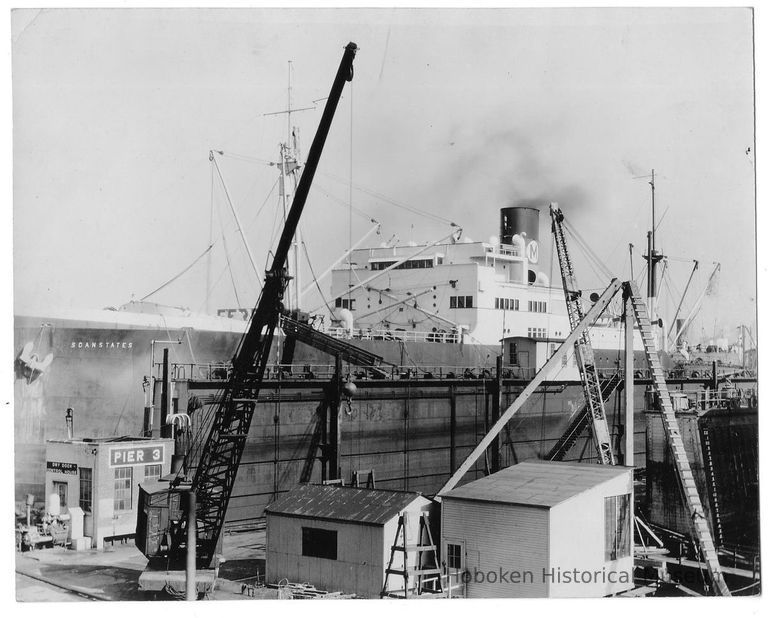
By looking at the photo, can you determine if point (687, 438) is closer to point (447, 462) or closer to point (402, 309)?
point (447, 462)

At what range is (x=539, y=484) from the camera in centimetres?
2069

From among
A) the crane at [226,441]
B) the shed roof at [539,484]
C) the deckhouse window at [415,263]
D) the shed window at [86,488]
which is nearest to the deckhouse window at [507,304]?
the deckhouse window at [415,263]

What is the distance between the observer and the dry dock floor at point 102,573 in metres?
20.0

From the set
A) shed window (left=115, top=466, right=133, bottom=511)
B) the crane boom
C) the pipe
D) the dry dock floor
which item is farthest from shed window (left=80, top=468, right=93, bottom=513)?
the crane boom

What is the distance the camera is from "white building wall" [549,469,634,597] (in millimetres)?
18953

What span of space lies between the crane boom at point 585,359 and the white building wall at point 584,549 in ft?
34.9

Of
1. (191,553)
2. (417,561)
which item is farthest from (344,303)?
(191,553)

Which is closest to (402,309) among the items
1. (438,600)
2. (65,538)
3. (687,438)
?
(687,438)

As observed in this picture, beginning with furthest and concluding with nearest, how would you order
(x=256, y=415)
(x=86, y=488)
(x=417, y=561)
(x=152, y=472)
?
(x=256, y=415) < (x=152, y=472) < (x=86, y=488) < (x=417, y=561)

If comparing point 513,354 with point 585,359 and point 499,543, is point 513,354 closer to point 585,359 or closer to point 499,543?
point 585,359

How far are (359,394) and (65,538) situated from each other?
11.7 m

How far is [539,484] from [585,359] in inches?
591

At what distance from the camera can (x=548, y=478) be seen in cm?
2117

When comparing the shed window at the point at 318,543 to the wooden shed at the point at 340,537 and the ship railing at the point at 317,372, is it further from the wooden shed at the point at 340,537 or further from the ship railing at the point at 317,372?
the ship railing at the point at 317,372
